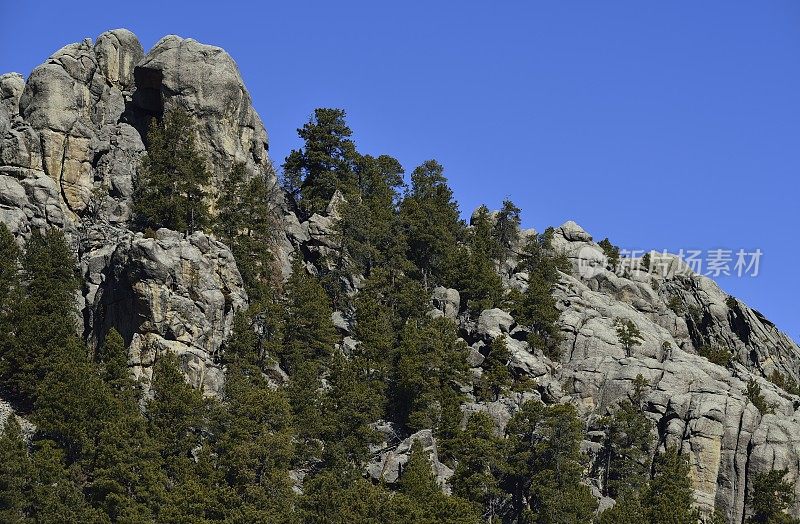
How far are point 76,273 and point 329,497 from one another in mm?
43910

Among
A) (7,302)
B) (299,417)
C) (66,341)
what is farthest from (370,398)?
(7,302)

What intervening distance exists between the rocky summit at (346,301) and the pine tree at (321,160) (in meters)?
0.46

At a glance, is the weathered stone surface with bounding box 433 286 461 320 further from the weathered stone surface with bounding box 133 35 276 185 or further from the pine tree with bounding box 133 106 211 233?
the weathered stone surface with bounding box 133 35 276 185

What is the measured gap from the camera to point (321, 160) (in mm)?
145375

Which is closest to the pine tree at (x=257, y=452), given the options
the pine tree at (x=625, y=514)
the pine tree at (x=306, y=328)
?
the pine tree at (x=306, y=328)

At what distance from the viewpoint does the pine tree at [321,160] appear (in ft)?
475

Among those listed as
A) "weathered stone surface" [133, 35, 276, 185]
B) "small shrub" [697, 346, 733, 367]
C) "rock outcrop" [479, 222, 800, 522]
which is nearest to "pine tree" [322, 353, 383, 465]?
"rock outcrop" [479, 222, 800, 522]

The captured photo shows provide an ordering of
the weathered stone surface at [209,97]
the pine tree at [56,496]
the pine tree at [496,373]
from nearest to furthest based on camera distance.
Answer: the pine tree at [56,496], the pine tree at [496,373], the weathered stone surface at [209,97]

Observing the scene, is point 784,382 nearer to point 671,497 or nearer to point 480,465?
point 671,497

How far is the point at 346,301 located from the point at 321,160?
23797 millimetres

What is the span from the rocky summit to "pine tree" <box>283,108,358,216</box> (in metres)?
0.46

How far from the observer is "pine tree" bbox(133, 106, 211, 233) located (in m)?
125

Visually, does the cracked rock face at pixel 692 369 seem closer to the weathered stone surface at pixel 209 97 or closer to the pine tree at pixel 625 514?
the pine tree at pixel 625 514

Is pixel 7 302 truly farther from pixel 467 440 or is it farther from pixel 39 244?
pixel 467 440
